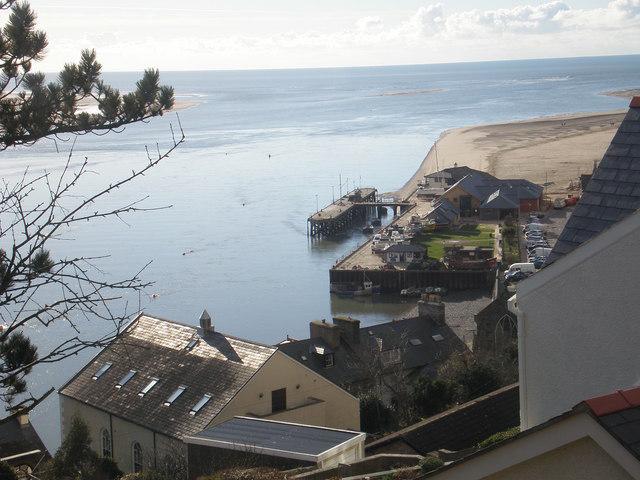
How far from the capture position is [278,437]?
520 inches

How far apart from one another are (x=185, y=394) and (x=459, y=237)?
33.8 metres

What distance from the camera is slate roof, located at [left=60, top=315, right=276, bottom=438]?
58.9ft

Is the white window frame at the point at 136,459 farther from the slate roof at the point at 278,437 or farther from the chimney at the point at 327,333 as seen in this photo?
the chimney at the point at 327,333

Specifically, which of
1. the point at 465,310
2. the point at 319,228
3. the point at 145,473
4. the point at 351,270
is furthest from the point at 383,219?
the point at 145,473

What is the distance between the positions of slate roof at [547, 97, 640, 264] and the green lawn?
124ft

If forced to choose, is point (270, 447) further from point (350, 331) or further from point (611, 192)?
point (350, 331)

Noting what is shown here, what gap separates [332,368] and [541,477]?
20.3 metres

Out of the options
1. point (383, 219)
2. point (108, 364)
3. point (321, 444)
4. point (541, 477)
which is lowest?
point (383, 219)

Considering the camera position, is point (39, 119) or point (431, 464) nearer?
point (39, 119)

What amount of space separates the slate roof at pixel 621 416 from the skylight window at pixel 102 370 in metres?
18.4

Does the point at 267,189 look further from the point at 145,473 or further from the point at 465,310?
the point at 145,473

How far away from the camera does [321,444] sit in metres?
12.8

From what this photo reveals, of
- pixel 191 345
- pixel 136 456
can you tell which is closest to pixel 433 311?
pixel 191 345

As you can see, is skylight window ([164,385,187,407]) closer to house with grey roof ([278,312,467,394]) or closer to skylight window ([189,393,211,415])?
skylight window ([189,393,211,415])
